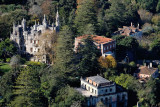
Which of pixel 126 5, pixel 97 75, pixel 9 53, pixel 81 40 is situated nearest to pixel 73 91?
pixel 97 75

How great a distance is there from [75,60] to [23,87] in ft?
32.0

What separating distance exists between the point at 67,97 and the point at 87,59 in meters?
8.97

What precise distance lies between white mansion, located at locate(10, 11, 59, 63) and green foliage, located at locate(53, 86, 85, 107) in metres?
11.7

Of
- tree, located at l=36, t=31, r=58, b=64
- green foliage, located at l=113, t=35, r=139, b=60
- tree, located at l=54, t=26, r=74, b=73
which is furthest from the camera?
green foliage, located at l=113, t=35, r=139, b=60

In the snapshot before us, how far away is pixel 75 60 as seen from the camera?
59625 millimetres

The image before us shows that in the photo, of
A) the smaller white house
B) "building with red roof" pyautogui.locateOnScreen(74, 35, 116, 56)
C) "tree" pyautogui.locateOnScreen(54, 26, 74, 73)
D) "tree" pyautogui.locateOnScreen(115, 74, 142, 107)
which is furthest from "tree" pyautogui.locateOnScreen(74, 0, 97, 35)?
the smaller white house

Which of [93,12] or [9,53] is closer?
[9,53]

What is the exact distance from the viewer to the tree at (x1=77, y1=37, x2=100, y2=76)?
59.7m

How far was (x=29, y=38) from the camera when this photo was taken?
6544 centimetres

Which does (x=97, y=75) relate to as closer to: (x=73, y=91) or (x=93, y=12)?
(x=73, y=91)

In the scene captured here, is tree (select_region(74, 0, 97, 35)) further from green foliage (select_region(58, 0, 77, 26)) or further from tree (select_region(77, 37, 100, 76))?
tree (select_region(77, 37, 100, 76))

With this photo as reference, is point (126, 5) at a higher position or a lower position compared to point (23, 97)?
higher

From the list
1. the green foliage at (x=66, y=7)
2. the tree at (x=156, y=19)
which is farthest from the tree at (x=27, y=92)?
the tree at (x=156, y=19)

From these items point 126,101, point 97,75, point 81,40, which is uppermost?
point 81,40
